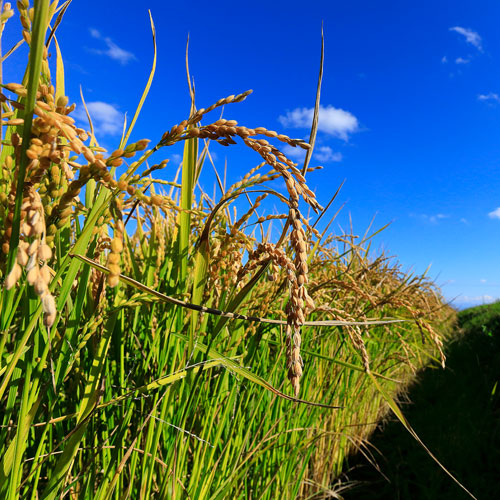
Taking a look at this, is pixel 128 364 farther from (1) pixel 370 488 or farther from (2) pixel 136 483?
(1) pixel 370 488

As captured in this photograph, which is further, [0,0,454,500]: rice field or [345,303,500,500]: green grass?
[345,303,500,500]: green grass

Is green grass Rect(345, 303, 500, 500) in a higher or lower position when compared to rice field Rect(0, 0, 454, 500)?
lower

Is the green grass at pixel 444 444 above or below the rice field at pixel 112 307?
below

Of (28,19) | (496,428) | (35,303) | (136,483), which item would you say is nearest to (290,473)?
(136,483)

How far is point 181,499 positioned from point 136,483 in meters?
0.15

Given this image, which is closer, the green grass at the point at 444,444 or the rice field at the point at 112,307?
the rice field at the point at 112,307

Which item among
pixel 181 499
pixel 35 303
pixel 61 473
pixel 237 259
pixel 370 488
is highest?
pixel 237 259

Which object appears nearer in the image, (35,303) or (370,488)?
(35,303)

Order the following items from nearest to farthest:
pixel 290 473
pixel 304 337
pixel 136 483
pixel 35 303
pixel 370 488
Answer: pixel 35 303 → pixel 136 483 → pixel 290 473 → pixel 304 337 → pixel 370 488

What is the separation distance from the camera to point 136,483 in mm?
1109

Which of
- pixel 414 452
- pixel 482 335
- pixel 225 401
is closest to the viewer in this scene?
pixel 225 401

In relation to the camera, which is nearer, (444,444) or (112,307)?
(112,307)

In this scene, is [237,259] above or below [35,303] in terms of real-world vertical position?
above

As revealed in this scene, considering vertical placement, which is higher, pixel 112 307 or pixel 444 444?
pixel 112 307
